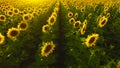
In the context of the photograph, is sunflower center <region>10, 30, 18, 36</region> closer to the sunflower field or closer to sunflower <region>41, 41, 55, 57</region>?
the sunflower field

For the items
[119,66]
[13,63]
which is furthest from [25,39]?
[119,66]

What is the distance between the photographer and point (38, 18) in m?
14.3

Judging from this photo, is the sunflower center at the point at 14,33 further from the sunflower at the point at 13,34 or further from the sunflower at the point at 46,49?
the sunflower at the point at 46,49

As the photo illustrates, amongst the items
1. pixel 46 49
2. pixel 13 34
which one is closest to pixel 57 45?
pixel 13 34

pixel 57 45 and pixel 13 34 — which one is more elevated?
pixel 13 34

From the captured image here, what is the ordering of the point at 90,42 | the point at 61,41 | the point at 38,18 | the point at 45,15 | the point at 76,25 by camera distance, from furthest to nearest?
the point at 45,15 → the point at 38,18 → the point at 76,25 → the point at 61,41 → the point at 90,42

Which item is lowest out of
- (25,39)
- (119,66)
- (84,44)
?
(25,39)

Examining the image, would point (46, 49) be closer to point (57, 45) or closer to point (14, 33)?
point (57, 45)

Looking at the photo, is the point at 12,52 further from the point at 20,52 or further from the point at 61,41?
the point at 61,41

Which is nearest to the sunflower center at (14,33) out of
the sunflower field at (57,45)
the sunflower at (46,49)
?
the sunflower field at (57,45)

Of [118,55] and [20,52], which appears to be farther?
[118,55]

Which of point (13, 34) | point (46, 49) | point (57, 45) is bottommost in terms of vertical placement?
point (57, 45)

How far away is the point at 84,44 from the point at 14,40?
235 cm

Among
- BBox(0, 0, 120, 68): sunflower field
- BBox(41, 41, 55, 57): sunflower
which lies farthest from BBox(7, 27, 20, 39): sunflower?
BBox(41, 41, 55, 57): sunflower
